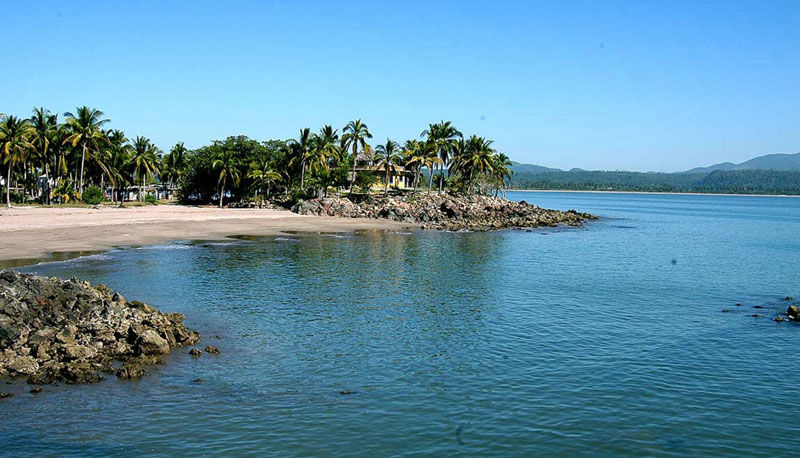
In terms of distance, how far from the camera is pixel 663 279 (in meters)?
41.7

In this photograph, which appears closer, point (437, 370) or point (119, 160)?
point (437, 370)

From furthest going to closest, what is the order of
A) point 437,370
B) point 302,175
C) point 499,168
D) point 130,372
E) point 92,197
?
1. point 499,168
2. point 302,175
3. point 92,197
4. point 437,370
5. point 130,372

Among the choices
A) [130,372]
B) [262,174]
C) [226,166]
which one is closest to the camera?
[130,372]

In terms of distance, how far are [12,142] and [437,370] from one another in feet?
238

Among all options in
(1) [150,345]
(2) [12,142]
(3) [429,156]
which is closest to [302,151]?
Result: (3) [429,156]

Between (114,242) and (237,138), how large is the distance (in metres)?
56.5

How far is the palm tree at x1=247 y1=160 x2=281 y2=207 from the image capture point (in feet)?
309

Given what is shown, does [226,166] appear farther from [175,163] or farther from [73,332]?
[73,332]

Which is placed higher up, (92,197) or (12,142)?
(12,142)

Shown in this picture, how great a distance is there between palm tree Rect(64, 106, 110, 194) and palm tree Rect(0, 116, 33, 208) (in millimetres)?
→ 5967

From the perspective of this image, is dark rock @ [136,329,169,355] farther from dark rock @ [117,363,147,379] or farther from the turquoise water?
dark rock @ [117,363,147,379]

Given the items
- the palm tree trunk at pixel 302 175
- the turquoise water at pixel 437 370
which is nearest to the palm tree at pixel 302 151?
the palm tree trunk at pixel 302 175

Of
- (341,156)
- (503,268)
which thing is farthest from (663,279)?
(341,156)

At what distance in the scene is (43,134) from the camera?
79.8 metres
